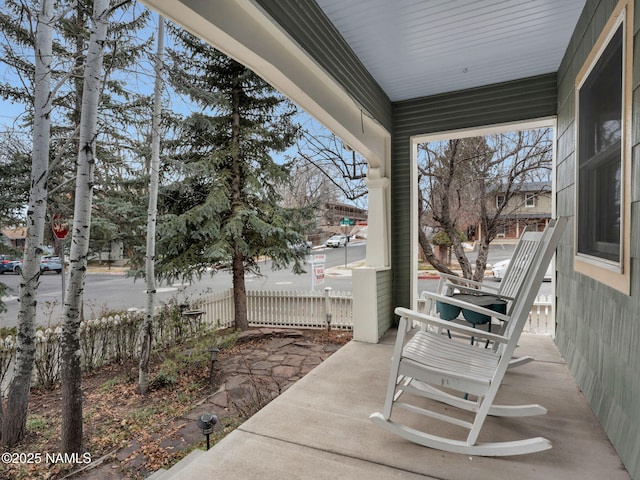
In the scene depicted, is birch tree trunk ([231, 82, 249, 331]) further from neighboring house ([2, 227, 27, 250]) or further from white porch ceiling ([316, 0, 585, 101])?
white porch ceiling ([316, 0, 585, 101])

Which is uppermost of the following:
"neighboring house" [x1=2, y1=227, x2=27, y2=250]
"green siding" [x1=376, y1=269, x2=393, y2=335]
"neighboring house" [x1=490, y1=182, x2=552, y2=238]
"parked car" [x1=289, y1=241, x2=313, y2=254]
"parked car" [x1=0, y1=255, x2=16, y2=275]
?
"neighboring house" [x1=490, y1=182, x2=552, y2=238]

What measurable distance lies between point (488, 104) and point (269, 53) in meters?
2.88

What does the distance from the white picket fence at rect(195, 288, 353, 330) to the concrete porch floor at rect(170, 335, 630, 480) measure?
3.45 m

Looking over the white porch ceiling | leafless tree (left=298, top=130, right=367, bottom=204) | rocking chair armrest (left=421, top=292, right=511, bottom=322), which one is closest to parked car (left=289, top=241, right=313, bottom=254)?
leafless tree (left=298, top=130, right=367, bottom=204)

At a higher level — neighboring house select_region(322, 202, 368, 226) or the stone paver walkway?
neighboring house select_region(322, 202, 368, 226)

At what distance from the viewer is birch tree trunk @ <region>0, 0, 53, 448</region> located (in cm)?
292

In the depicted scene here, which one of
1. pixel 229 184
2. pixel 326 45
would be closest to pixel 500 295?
pixel 326 45

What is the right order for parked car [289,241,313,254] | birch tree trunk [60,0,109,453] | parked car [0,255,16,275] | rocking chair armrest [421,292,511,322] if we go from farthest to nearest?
parked car [289,241,313,254] < parked car [0,255,16,275] < birch tree trunk [60,0,109,453] < rocking chair armrest [421,292,511,322]

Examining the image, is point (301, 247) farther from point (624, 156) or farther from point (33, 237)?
point (624, 156)

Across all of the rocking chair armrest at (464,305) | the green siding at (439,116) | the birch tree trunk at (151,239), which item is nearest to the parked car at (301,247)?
the green siding at (439,116)

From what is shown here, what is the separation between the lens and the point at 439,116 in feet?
13.3

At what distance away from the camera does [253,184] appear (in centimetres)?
585

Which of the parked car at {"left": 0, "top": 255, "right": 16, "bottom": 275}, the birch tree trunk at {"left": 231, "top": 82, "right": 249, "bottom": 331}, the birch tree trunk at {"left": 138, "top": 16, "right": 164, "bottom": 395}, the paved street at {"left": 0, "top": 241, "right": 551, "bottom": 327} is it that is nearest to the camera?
the parked car at {"left": 0, "top": 255, "right": 16, "bottom": 275}

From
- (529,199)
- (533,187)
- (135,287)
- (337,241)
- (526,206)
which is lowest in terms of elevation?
(135,287)
